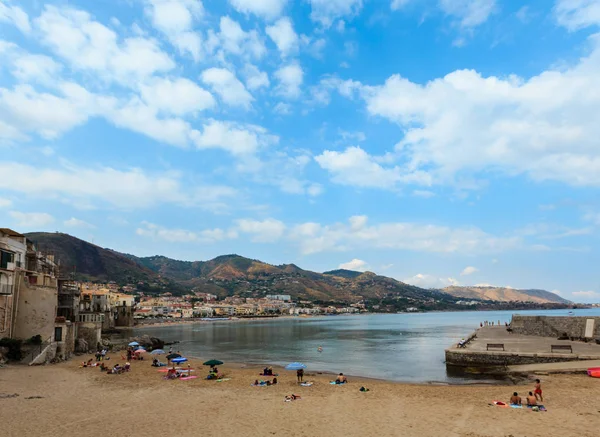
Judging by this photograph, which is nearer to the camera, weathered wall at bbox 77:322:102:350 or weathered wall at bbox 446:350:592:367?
weathered wall at bbox 446:350:592:367

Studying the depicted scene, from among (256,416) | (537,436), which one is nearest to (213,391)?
(256,416)

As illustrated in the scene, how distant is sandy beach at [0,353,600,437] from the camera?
13734mm

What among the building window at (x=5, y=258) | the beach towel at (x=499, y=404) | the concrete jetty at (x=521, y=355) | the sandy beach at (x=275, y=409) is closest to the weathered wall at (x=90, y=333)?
the building window at (x=5, y=258)

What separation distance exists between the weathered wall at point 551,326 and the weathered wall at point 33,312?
148ft

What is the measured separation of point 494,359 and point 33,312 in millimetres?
34886

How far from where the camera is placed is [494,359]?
98.8 feet

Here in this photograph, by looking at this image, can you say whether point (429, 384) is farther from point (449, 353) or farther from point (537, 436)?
point (537, 436)

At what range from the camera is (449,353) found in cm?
3278

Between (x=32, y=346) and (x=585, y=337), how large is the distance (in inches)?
1792

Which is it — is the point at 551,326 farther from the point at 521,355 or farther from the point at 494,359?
the point at 494,359

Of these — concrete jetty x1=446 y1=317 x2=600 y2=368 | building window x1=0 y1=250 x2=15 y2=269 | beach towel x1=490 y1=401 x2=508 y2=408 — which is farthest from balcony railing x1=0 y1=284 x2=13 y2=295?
concrete jetty x1=446 y1=317 x2=600 y2=368

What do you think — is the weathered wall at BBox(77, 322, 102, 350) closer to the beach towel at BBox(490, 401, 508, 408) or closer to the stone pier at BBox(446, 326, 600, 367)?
the stone pier at BBox(446, 326, 600, 367)

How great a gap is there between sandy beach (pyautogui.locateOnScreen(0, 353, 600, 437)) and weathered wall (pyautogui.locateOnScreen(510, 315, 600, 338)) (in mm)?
15771

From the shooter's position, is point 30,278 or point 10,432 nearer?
point 10,432
